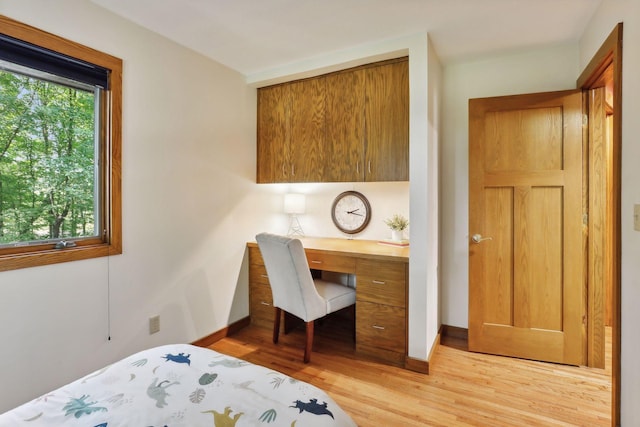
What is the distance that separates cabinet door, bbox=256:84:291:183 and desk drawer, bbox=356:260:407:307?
1.16 metres

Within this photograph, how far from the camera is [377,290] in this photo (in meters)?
→ 2.48

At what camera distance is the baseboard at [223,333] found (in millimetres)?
2680

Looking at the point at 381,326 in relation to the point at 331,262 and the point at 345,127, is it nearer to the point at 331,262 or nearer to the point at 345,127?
the point at 331,262

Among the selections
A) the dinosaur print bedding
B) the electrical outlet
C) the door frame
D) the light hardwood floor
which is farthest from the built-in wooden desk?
the dinosaur print bedding

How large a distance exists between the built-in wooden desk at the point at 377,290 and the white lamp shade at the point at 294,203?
2.25 ft

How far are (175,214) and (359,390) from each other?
178 cm

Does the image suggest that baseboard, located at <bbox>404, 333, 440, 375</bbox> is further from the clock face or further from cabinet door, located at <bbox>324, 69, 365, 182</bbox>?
cabinet door, located at <bbox>324, 69, 365, 182</bbox>

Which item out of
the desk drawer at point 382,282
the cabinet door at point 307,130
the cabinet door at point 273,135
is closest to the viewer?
the desk drawer at point 382,282

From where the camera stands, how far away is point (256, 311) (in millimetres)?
3105

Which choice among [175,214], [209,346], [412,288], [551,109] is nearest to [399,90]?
[551,109]

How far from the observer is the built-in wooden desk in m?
2.39
